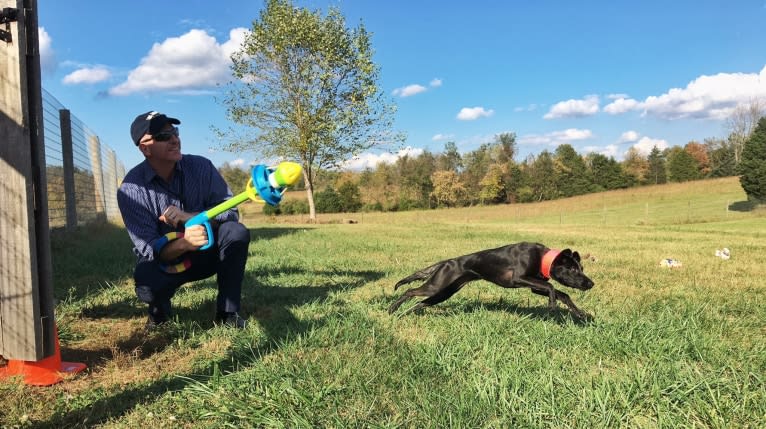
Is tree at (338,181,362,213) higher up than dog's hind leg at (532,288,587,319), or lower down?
higher up

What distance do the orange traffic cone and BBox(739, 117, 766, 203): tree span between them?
40.4 metres

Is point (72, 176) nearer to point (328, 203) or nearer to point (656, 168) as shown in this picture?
point (328, 203)

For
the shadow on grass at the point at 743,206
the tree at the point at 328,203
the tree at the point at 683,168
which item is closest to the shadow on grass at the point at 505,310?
the shadow on grass at the point at 743,206

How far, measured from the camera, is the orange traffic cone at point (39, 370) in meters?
2.65

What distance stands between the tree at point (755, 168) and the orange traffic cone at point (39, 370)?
40413 mm

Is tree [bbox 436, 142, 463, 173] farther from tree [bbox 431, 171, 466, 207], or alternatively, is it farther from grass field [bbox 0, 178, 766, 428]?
grass field [bbox 0, 178, 766, 428]

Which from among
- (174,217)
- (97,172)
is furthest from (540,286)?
(97,172)

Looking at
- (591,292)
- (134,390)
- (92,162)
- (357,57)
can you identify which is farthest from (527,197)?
(134,390)

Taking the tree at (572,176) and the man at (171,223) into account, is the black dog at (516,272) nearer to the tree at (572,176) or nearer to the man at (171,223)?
the man at (171,223)

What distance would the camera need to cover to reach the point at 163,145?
3383 mm

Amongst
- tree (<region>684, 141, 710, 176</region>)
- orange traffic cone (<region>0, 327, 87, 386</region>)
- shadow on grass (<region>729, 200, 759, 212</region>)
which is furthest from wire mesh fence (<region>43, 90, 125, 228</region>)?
tree (<region>684, 141, 710, 176</region>)

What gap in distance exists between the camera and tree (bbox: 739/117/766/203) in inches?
1288

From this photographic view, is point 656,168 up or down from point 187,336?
up

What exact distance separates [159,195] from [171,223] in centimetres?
26
